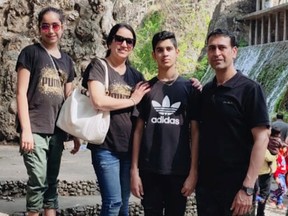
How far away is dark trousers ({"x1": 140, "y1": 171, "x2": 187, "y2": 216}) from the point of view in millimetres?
3066

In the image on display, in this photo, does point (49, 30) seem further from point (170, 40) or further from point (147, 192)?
point (147, 192)

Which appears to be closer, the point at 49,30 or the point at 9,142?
the point at 49,30

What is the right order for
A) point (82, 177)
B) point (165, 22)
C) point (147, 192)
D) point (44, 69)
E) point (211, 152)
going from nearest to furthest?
point (211, 152) → point (147, 192) → point (44, 69) → point (82, 177) → point (165, 22)

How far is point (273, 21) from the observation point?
22.6 meters

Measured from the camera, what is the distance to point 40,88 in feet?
11.1

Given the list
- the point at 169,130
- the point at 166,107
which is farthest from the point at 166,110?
the point at 169,130

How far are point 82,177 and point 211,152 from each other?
3469 mm

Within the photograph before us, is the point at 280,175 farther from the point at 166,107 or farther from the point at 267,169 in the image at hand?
the point at 166,107

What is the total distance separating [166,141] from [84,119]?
0.60 metres

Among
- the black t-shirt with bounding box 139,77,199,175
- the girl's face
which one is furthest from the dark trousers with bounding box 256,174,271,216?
the girl's face

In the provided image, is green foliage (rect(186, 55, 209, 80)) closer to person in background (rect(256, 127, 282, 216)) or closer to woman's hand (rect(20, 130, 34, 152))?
person in background (rect(256, 127, 282, 216))

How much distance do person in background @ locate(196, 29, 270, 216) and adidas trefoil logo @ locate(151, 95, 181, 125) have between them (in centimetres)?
20

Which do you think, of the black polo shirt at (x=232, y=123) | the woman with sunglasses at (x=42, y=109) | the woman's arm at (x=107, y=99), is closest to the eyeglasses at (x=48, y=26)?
the woman with sunglasses at (x=42, y=109)

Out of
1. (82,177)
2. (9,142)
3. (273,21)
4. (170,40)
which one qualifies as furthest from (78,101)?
(273,21)
